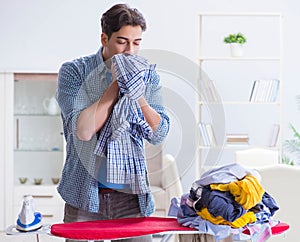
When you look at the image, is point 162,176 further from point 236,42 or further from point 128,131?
point 236,42

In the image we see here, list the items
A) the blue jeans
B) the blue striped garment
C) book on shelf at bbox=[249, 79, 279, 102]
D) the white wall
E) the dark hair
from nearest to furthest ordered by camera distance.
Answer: the blue striped garment, the dark hair, the blue jeans, book on shelf at bbox=[249, 79, 279, 102], the white wall

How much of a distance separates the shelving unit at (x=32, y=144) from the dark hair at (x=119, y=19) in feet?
11.2

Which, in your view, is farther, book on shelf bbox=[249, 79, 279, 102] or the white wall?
the white wall

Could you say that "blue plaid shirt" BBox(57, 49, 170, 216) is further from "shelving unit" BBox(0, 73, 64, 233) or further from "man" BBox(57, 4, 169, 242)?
"shelving unit" BBox(0, 73, 64, 233)

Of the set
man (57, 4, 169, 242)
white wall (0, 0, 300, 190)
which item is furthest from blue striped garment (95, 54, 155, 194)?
white wall (0, 0, 300, 190)

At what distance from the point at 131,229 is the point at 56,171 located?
3637 mm

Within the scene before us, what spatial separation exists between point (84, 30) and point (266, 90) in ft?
5.22

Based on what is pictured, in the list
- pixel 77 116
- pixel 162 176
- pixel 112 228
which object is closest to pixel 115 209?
pixel 112 228

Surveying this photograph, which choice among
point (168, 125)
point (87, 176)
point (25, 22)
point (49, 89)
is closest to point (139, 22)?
point (168, 125)

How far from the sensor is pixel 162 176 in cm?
315

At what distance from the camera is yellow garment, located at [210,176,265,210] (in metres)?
1.87

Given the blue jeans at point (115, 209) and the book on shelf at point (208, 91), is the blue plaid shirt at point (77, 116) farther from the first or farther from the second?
the book on shelf at point (208, 91)

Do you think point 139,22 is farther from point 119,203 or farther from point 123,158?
point 119,203

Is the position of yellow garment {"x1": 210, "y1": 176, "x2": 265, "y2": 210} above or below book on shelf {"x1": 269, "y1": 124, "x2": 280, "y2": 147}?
below
